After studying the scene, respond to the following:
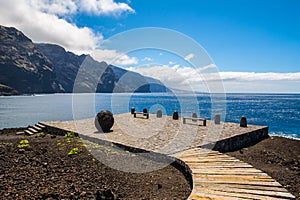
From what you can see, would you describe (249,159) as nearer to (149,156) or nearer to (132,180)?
(149,156)

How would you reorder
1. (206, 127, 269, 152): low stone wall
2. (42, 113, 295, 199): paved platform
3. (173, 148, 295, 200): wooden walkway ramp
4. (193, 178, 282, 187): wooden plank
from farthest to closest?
(206, 127, 269, 152): low stone wall < (193, 178, 282, 187): wooden plank < (42, 113, 295, 199): paved platform < (173, 148, 295, 200): wooden walkway ramp

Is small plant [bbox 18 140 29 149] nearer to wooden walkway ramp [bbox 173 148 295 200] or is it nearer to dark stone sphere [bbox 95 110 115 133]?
dark stone sphere [bbox 95 110 115 133]

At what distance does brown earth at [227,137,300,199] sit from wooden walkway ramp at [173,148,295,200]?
3.03 m

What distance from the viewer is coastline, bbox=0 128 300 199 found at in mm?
9797

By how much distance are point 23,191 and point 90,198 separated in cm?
200

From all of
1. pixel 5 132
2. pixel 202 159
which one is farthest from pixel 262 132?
pixel 5 132

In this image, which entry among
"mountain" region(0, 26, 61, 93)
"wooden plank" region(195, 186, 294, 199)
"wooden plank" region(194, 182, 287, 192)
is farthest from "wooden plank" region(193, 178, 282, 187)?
"mountain" region(0, 26, 61, 93)

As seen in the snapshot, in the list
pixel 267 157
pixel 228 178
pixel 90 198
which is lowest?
pixel 267 157

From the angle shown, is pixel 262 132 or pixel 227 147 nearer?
pixel 227 147

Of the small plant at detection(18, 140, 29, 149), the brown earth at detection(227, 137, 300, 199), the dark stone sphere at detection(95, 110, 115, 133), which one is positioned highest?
the dark stone sphere at detection(95, 110, 115, 133)

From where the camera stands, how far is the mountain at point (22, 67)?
15175 cm

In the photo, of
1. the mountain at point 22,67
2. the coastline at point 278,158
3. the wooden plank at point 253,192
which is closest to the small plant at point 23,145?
the wooden plank at point 253,192

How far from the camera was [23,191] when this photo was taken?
20.3 ft

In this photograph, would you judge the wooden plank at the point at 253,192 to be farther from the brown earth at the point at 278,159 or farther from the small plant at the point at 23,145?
the small plant at the point at 23,145
